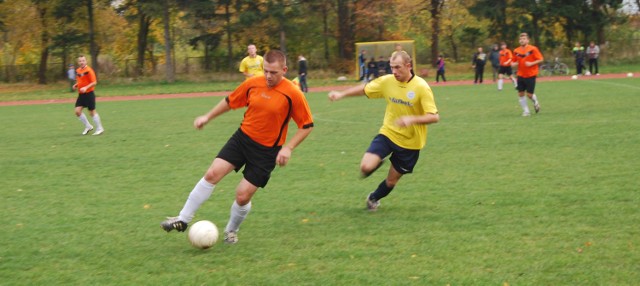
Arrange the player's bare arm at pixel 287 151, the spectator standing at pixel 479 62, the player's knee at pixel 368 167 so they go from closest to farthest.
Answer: the player's bare arm at pixel 287 151
the player's knee at pixel 368 167
the spectator standing at pixel 479 62

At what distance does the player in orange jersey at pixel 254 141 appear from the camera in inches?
261

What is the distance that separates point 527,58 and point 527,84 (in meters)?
0.61

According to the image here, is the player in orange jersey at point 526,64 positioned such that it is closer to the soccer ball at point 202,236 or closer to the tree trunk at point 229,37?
the soccer ball at point 202,236

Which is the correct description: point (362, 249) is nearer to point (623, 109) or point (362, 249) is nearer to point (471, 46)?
point (623, 109)

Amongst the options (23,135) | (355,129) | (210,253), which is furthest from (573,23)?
(210,253)

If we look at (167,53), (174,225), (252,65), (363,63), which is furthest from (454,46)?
(174,225)

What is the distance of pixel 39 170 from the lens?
11.6 meters

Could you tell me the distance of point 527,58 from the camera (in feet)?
55.8

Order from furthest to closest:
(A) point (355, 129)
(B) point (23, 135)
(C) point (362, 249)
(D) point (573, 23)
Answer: (D) point (573, 23), (B) point (23, 135), (A) point (355, 129), (C) point (362, 249)

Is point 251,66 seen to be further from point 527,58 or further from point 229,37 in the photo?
point 229,37

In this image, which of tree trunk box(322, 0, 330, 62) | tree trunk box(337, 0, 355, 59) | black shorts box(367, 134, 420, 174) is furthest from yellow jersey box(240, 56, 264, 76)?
tree trunk box(322, 0, 330, 62)

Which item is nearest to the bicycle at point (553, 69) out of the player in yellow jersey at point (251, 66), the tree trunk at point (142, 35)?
the tree trunk at point (142, 35)

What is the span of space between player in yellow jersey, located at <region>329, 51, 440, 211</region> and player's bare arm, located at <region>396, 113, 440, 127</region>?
9.9 inches

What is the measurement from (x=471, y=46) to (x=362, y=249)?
47.5m
